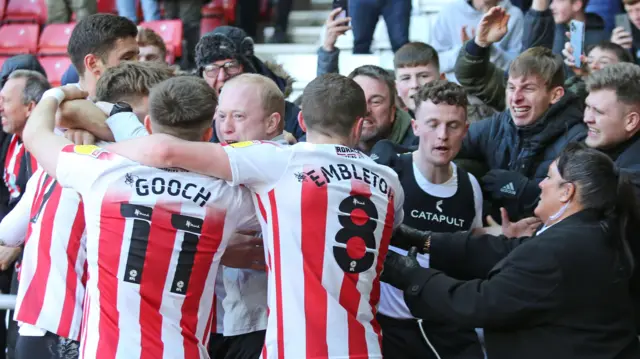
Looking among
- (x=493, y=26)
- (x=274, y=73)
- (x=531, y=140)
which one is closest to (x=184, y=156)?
(x=531, y=140)

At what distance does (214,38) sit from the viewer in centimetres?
467

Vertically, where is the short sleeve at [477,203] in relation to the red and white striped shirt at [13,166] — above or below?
above

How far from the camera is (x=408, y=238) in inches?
141

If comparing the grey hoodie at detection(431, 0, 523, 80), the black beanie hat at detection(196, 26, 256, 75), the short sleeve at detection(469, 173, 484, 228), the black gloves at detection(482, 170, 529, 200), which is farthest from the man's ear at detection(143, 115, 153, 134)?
the grey hoodie at detection(431, 0, 523, 80)

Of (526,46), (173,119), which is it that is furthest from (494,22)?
(173,119)

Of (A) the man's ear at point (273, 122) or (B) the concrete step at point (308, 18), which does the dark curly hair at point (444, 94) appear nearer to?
(A) the man's ear at point (273, 122)

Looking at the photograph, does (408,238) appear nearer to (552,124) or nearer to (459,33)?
(552,124)

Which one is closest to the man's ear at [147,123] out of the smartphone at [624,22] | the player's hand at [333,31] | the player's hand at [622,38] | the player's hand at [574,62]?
the player's hand at [333,31]

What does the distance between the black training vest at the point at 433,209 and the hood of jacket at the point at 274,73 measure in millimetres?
1354

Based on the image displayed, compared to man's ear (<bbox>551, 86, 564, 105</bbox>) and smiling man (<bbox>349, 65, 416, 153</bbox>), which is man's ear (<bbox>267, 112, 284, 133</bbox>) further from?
man's ear (<bbox>551, 86, 564, 105</bbox>)

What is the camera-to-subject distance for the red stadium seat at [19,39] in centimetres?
1031

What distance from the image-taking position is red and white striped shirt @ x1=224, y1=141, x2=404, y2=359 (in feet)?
9.95

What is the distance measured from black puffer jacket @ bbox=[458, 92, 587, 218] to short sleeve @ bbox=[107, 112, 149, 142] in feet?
6.49

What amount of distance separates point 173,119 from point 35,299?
3.19 feet
